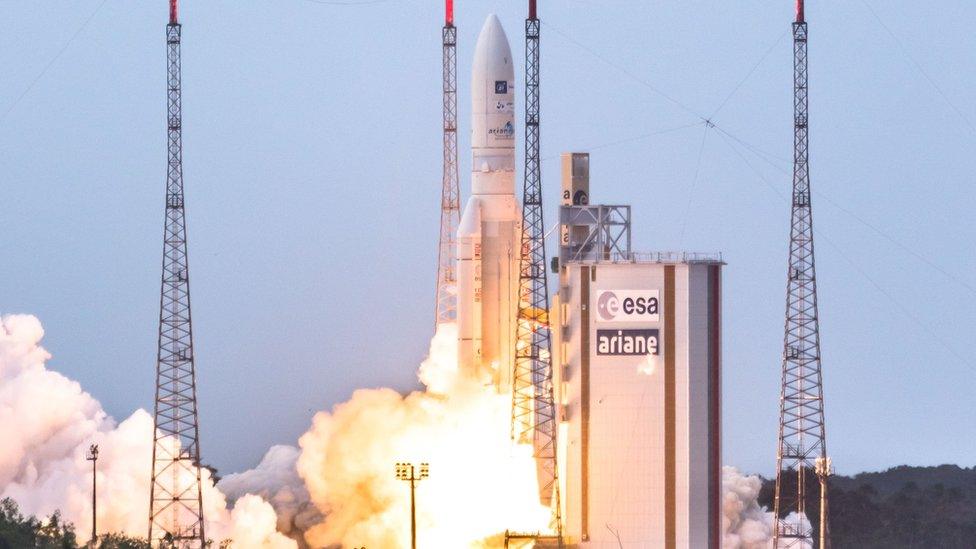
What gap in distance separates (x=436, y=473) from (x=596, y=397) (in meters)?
5.33

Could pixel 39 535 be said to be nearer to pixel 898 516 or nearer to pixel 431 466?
pixel 431 466

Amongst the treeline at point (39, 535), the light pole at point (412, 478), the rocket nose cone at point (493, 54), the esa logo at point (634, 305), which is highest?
the rocket nose cone at point (493, 54)

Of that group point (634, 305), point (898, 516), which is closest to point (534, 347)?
point (634, 305)

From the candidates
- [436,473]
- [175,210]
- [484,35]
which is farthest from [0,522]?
[484,35]

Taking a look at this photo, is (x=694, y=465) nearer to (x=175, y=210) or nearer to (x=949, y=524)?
(x=175, y=210)

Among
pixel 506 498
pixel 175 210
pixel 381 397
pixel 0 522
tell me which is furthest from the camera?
pixel 381 397

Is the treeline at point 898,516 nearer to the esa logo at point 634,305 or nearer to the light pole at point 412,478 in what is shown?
the esa logo at point 634,305

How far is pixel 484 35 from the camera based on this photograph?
65.1 m

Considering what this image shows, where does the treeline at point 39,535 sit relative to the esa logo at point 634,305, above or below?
below

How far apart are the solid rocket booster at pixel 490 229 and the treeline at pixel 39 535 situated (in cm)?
1115

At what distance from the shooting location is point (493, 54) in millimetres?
64750

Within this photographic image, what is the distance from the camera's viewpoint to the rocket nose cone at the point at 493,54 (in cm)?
6475

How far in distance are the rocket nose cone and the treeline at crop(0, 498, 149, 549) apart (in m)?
15.8

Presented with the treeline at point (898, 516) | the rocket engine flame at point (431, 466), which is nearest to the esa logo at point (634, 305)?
the rocket engine flame at point (431, 466)
